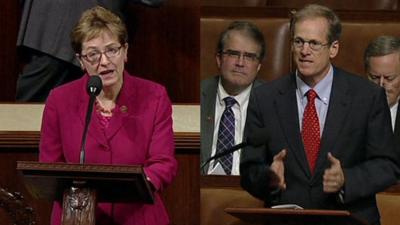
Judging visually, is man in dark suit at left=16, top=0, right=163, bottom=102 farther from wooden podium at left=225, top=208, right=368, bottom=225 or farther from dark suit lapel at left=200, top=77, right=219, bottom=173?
wooden podium at left=225, top=208, right=368, bottom=225

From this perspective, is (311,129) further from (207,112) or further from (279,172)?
(207,112)

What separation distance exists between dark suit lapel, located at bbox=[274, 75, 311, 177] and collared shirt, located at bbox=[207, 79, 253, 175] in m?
0.12

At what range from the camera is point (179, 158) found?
3.56 metres

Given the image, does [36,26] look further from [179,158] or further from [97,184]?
[97,184]

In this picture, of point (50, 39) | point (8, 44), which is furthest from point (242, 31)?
point (8, 44)

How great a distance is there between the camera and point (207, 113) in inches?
138

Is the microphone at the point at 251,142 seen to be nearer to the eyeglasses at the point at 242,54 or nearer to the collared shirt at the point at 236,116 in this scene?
the collared shirt at the point at 236,116

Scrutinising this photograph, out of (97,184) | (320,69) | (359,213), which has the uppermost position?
(320,69)

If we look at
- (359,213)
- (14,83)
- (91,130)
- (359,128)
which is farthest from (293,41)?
(14,83)

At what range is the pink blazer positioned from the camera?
279cm

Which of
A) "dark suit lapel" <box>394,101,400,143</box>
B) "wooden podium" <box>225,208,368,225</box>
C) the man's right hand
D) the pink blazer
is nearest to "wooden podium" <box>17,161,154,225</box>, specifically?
the pink blazer

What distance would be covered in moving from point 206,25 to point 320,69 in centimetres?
Answer: 40

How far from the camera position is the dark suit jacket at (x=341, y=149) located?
327 centimetres

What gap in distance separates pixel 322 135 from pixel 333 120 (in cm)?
6
